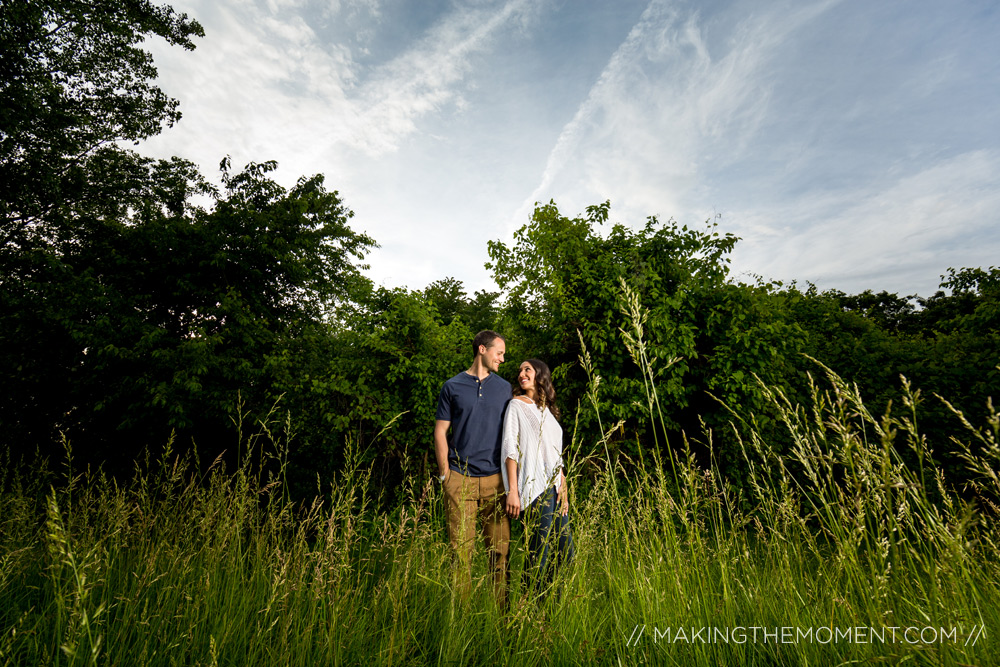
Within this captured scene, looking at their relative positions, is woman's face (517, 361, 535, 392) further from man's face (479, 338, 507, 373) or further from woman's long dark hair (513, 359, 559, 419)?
man's face (479, 338, 507, 373)

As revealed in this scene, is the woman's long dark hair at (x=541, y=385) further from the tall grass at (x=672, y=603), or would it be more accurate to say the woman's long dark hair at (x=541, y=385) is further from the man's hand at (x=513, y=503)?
the tall grass at (x=672, y=603)

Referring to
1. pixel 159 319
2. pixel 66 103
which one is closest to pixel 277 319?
pixel 159 319

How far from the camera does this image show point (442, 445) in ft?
10.4

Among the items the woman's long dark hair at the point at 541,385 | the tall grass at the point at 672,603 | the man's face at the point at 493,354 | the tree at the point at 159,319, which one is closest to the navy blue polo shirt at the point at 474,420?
the man's face at the point at 493,354

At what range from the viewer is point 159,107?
9594 mm

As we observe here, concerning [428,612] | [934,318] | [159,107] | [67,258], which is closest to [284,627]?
[428,612]

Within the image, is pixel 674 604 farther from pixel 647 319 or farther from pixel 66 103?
pixel 66 103

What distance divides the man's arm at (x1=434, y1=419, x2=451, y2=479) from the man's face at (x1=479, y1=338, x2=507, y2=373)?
1.71 feet

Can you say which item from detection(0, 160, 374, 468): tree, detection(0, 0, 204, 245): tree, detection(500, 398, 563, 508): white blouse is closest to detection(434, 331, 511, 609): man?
detection(500, 398, 563, 508): white blouse

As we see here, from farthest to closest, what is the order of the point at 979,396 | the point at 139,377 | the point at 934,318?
the point at 934,318, the point at 139,377, the point at 979,396

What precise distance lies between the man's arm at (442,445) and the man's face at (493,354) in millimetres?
521

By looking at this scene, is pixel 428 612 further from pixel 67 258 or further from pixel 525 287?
pixel 67 258

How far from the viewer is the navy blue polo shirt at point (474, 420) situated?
3184mm

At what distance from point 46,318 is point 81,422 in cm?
193
